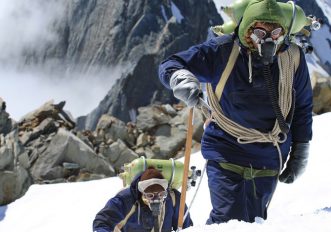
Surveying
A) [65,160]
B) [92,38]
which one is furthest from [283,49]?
[92,38]

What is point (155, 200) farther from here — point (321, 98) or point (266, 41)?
point (321, 98)

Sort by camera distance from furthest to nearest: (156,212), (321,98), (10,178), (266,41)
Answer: (321,98), (10,178), (156,212), (266,41)

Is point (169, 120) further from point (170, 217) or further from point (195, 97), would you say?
point (195, 97)

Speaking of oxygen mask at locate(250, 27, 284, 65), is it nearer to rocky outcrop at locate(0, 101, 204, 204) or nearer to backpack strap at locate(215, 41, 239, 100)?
backpack strap at locate(215, 41, 239, 100)

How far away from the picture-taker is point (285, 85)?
409 cm

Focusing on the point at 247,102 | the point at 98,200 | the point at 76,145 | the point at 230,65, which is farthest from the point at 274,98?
the point at 76,145

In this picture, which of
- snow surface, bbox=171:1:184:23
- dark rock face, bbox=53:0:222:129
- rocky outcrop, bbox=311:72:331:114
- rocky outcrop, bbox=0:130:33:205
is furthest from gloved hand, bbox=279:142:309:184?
snow surface, bbox=171:1:184:23

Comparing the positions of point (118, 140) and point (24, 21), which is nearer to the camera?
point (118, 140)

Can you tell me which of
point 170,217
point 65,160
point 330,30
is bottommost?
point 330,30

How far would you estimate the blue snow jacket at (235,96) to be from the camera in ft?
13.1

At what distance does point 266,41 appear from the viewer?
12.6 feet

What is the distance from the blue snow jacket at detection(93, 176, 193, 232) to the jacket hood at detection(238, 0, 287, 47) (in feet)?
6.44

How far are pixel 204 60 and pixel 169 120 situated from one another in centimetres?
2407

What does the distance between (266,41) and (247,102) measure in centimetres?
43
